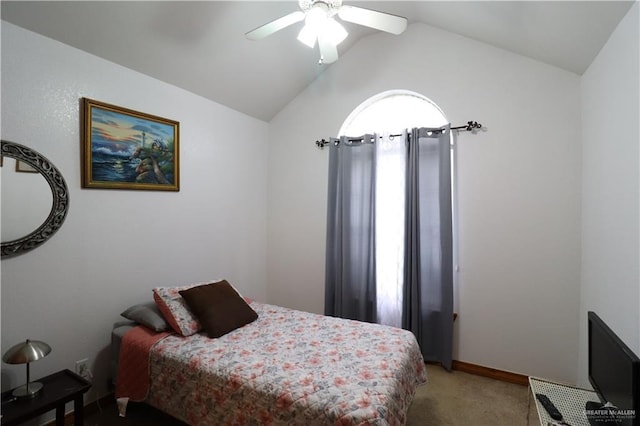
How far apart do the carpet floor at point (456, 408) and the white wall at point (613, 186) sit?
0.54 metres

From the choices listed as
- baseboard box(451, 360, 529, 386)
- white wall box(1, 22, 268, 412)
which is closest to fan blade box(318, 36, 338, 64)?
white wall box(1, 22, 268, 412)

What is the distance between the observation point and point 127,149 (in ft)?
7.48

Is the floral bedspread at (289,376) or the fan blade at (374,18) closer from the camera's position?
the floral bedspread at (289,376)

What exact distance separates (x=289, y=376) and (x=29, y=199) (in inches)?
71.6

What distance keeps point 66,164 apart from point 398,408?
2442 mm

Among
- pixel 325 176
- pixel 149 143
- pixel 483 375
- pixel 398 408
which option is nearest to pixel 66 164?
pixel 149 143

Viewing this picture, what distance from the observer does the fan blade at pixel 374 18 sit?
1.68 metres

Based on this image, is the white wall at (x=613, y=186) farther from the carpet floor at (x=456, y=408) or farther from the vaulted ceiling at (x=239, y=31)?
the carpet floor at (x=456, y=408)

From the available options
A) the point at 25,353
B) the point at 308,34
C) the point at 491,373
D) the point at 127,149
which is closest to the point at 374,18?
the point at 308,34

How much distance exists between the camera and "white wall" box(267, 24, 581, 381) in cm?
230

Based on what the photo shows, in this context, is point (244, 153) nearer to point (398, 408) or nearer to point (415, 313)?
point (415, 313)

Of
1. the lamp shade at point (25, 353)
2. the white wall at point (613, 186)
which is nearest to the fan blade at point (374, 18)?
the white wall at point (613, 186)

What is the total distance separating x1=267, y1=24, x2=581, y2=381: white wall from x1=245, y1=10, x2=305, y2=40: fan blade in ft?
4.77

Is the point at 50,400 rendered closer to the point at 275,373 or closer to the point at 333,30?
the point at 275,373
